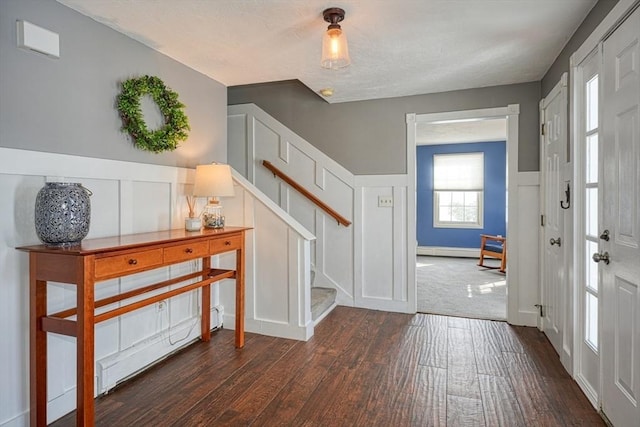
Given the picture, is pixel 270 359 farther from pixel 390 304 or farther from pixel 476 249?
pixel 476 249

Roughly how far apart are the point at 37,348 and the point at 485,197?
719 cm

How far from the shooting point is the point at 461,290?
4.59 metres

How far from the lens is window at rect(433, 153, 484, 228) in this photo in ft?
23.7

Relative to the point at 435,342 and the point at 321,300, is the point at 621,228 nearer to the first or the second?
the point at 435,342

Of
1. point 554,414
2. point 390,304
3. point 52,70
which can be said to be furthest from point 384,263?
point 52,70

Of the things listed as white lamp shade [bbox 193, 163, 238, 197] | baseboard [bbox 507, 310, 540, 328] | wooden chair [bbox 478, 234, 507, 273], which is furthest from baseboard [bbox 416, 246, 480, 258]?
white lamp shade [bbox 193, 163, 238, 197]

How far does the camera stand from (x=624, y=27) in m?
1.64

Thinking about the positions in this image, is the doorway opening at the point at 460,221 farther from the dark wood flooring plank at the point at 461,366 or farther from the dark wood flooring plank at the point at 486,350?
the dark wood flooring plank at the point at 461,366

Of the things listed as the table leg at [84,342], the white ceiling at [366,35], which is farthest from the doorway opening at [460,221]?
the table leg at [84,342]

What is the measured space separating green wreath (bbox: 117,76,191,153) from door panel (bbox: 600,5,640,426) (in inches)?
101

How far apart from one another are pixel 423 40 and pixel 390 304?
8.03 feet

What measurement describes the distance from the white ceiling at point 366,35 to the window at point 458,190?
13.8 ft

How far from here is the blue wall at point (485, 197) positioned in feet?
23.1

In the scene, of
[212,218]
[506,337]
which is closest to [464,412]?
[506,337]
